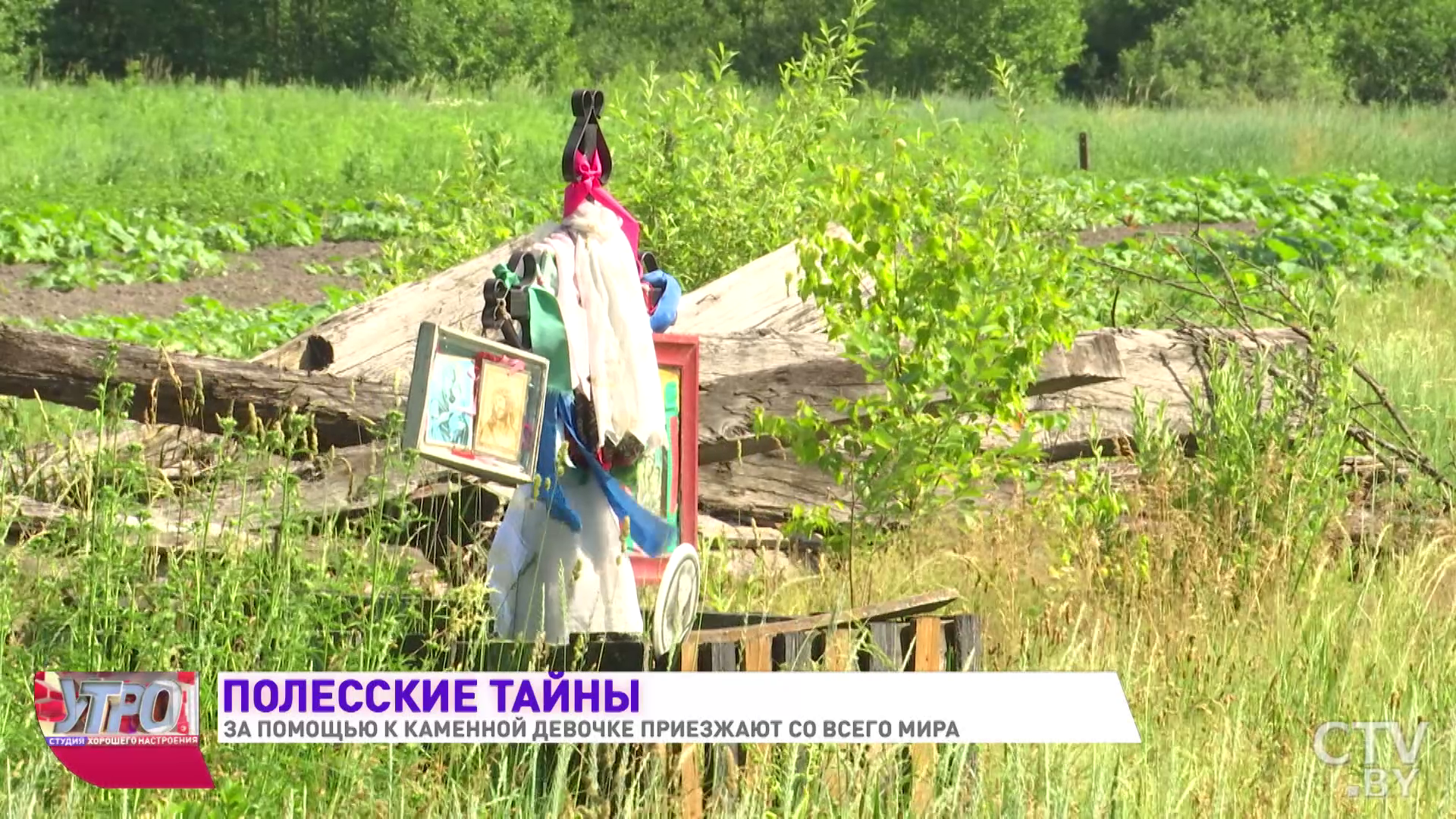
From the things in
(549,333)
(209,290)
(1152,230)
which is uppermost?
(1152,230)

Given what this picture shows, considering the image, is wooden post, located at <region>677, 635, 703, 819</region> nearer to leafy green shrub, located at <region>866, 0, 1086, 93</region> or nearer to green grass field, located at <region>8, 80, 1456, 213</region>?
green grass field, located at <region>8, 80, 1456, 213</region>

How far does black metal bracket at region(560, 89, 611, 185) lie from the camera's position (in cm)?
432

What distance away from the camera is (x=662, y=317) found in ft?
14.7

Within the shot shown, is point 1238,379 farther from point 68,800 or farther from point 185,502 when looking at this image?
point 68,800

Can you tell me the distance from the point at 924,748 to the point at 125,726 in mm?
1628

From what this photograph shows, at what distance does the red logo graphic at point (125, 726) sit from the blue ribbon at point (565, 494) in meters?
1.00

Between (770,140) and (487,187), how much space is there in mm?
1435

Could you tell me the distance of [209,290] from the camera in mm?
12664

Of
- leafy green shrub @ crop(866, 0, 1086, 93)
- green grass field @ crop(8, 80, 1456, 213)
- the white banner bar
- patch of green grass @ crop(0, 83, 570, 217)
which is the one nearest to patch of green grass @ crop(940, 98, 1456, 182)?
green grass field @ crop(8, 80, 1456, 213)

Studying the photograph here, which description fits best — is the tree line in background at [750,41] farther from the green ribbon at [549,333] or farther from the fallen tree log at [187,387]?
the green ribbon at [549,333]

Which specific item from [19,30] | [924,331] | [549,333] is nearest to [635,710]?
[549,333]

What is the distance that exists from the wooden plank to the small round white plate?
6 cm

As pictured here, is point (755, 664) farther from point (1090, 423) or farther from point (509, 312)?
point (1090, 423)

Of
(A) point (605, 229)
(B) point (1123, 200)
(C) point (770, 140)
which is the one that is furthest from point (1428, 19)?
(A) point (605, 229)
